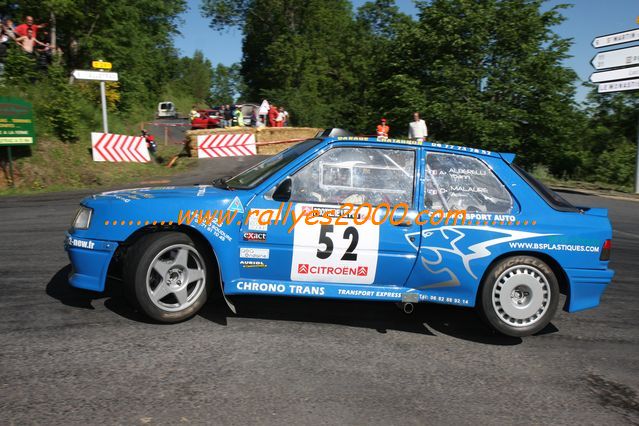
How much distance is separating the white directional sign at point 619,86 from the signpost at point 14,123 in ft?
65.4

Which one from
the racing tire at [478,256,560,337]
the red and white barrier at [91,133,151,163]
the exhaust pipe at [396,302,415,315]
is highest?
the red and white barrier at [91,133,151,163]

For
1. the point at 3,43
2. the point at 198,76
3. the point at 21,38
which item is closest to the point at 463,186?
the point at 21,38

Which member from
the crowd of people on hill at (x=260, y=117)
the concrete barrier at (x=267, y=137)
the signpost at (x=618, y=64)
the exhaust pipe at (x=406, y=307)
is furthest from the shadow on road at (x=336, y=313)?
the crowd of people on hill at (x=260, y=117)

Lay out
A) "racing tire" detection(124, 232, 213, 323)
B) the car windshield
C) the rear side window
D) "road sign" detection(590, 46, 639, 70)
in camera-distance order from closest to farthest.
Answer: "racing tire" detection(124, 232, 213, 323), the car windshield, the rear side window, "road sign" detection(590, 46, 639, 70)

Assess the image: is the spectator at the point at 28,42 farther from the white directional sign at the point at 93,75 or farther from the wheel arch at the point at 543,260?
the wheel arch at the point at 543,260

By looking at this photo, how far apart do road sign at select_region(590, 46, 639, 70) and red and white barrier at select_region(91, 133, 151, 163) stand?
1768 centimetres

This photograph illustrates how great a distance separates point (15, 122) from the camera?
14.9 m

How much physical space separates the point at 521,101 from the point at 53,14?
19827mm

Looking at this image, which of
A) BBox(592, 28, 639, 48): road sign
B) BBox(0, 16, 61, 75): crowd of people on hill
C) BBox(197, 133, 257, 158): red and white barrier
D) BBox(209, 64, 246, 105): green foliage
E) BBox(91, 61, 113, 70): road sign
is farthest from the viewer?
BBox(209, 64, 246, 105): green foliage

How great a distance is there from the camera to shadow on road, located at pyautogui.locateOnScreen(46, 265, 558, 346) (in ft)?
15.9

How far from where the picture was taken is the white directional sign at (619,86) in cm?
1888

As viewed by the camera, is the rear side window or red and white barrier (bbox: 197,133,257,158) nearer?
the rear side window

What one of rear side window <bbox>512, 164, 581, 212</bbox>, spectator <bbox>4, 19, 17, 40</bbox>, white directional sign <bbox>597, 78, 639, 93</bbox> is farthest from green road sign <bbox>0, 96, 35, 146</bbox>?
white directional sign <bbox>597, 78, 639, 93</bbox>

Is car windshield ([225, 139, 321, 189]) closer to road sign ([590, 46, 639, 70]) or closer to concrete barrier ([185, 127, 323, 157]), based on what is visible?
concrete barrier ([185, 127, 323, 157])
